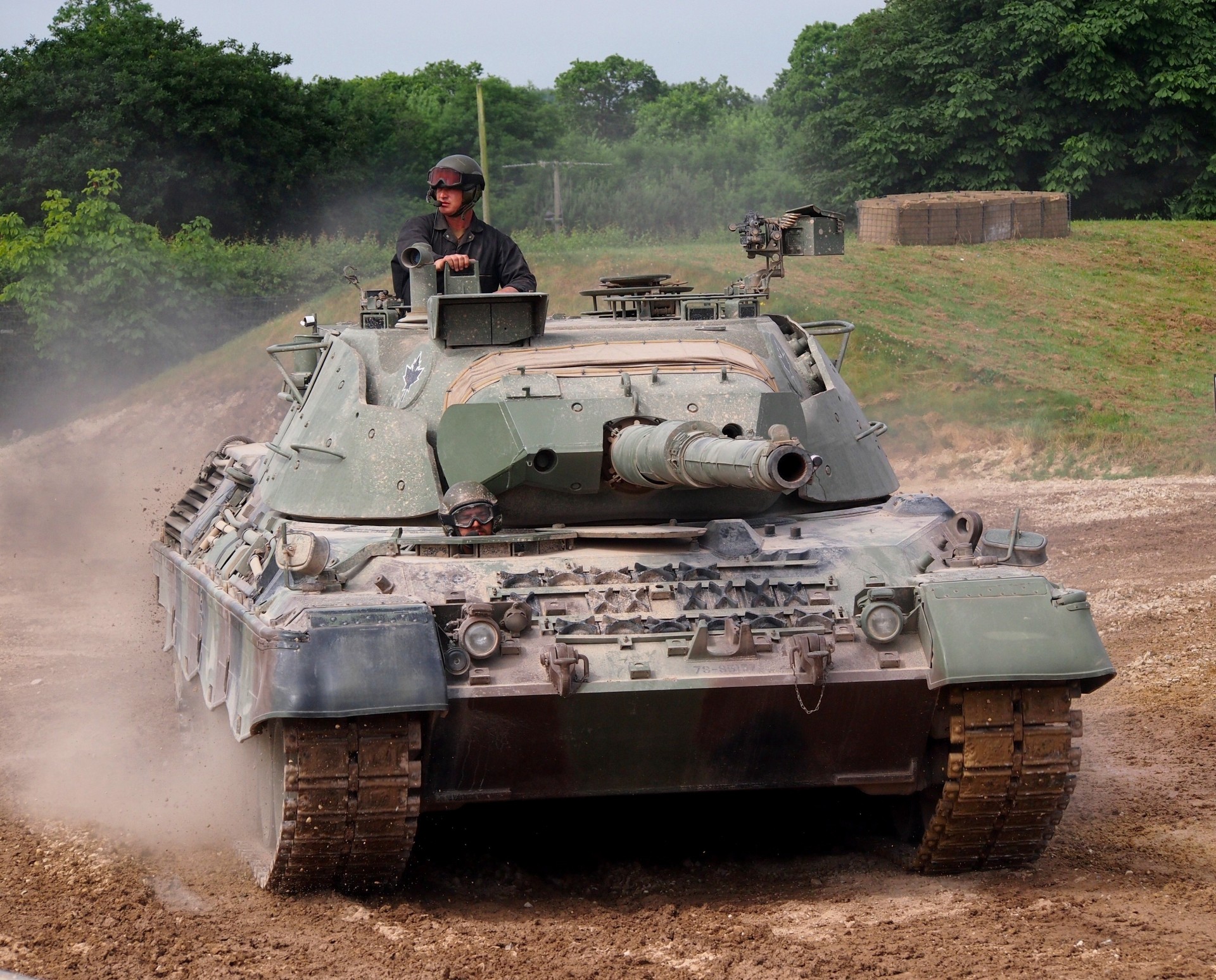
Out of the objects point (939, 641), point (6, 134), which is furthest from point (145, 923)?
point (6, 134)

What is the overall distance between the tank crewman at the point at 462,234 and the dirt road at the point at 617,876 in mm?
3364

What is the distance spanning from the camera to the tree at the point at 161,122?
35.5 meters

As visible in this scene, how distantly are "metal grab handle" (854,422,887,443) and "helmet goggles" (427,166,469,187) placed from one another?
3.00 m

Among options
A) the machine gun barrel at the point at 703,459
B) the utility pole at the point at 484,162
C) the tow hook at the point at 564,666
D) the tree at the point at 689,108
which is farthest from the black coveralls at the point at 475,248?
the tree at the point at 689,108

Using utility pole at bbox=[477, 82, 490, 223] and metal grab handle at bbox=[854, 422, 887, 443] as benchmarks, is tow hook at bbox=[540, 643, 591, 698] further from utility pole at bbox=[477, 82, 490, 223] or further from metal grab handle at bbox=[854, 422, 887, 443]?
utility pole at bbox=[477, 82, 490, 223]

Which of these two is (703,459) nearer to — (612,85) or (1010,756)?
(1010,756)

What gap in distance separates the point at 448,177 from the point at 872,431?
3.12 metres

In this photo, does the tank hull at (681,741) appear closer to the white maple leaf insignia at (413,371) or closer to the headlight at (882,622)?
the headlight at (882,622)

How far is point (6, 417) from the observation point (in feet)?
103

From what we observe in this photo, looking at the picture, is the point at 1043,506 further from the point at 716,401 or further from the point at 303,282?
the point at 303,282

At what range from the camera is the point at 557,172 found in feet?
131

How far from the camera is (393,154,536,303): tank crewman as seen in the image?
1077cm

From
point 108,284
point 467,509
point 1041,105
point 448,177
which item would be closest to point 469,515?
point 467,509

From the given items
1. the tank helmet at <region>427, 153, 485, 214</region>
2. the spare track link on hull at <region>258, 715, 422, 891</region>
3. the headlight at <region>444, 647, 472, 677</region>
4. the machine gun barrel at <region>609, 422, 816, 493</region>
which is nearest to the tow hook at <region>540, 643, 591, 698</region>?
the headlight at <region>444, 647, 472, 677</region>
